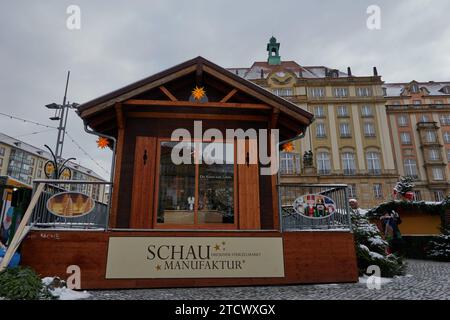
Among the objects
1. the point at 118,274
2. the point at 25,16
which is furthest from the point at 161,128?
the point at 25,16

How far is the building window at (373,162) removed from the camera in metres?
40.9

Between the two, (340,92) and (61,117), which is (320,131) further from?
(61,117)

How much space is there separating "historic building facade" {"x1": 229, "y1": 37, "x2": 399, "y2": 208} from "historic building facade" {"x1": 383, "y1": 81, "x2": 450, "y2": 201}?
8173 mm

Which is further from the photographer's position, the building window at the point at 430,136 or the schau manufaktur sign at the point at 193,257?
the building window at the point at 430,136

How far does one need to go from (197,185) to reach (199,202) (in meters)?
0.42

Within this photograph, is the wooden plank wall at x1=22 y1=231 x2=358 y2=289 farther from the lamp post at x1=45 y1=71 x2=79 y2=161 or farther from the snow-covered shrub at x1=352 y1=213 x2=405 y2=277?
the lamp post at x1=45 y1=71 x2=79 y2=161

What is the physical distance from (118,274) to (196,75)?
5.17 meters

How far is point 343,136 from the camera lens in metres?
42.3

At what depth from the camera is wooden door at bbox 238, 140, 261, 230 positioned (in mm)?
7387

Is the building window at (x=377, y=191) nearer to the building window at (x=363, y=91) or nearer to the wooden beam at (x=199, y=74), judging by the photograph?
the building window at (x=363, y=91)

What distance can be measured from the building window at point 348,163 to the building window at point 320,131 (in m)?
3.74

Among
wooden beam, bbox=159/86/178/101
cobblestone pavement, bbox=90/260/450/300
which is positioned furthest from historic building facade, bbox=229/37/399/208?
cobblestone pavement, bbox=90/260/450/300

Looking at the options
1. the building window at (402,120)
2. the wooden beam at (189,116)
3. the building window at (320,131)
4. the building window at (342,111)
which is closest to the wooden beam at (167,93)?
the wooden beam at (189,116)
